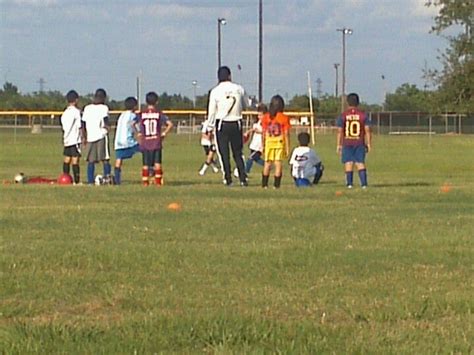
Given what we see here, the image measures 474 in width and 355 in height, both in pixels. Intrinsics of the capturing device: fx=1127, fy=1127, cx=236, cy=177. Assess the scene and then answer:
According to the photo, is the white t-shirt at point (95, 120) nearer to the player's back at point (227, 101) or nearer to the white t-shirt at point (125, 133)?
the white t-shirt at point (125, 133)

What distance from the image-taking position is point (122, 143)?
21.4 meters

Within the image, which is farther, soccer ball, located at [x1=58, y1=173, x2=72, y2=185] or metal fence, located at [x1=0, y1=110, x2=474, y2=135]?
metal fence, located at [x1=0, y1=110, x2=474, y2=135]

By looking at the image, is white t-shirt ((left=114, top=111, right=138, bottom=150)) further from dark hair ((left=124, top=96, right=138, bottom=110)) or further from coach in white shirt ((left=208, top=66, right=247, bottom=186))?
coach in white shirt ((left=208, top=66, right=247, bottom=186))

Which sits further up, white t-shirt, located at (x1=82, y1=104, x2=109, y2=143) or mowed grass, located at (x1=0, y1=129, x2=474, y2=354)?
white t-shirt, located at (x1=82, y1=104, x2=109, y2=143)

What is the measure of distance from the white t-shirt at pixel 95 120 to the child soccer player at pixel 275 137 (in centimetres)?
296

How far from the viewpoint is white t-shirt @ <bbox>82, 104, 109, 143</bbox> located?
66.5ft

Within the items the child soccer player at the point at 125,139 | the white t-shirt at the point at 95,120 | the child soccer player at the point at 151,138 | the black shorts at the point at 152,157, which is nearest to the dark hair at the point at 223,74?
the child soccer player at the point at 151,138

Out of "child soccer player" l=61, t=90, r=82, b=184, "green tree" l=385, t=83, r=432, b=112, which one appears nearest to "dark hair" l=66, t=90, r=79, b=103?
"child soccer player" l=61, t=90, r=82, b=184

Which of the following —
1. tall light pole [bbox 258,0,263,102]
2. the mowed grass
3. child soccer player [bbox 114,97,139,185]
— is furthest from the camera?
tall light pole [bbox 258,0,263,102]

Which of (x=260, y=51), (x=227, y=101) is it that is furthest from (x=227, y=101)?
(x=260, y=51)

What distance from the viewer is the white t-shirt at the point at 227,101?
18.5m

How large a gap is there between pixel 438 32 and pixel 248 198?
111 ft

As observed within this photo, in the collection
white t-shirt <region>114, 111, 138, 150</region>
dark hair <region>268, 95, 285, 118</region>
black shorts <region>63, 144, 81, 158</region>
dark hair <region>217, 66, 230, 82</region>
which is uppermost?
dark hair <region>217, 66, 230, 82</region>

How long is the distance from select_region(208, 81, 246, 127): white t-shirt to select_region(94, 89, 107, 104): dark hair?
2783 mm
